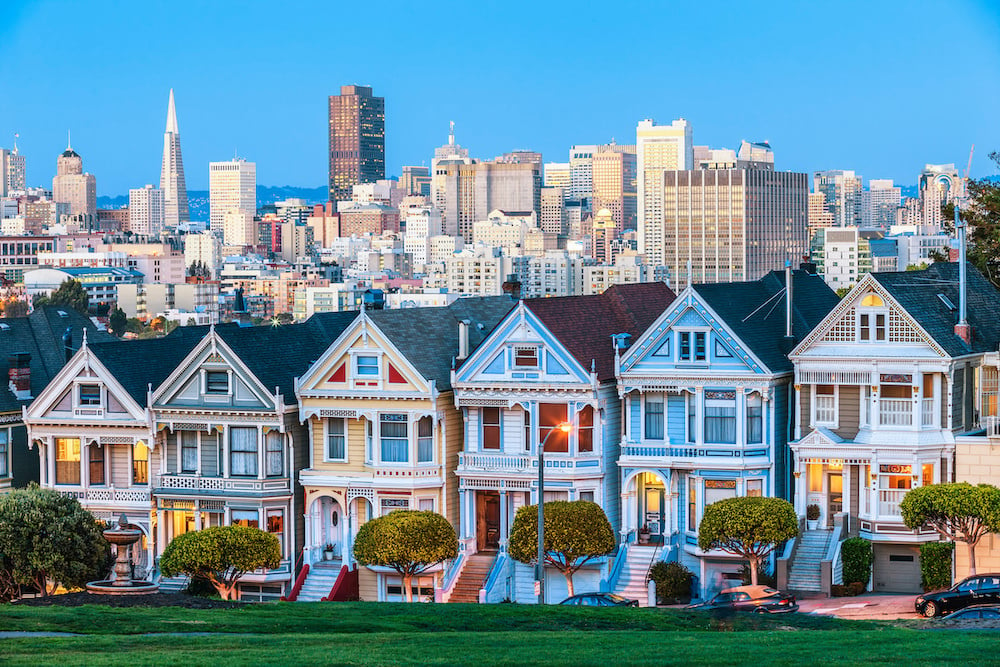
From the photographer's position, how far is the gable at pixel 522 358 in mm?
50375

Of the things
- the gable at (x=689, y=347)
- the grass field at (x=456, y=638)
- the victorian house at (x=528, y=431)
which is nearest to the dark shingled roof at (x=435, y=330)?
the victorian house at (x=528, y=431)

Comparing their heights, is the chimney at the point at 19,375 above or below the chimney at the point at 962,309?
below

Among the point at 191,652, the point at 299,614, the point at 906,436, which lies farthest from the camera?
the point at 906,436

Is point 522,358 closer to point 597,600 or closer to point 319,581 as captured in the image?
point 597,600

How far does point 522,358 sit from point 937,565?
11728 mm

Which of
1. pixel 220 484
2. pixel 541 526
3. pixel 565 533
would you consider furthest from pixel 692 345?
pixel 220 484

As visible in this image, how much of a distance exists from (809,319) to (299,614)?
18069mm

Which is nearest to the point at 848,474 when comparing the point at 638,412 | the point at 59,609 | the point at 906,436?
the point at 906,436

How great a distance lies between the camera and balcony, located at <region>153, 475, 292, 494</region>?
175ft

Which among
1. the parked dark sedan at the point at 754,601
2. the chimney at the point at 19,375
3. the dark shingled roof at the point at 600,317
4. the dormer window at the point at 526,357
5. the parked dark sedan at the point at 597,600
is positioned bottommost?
the parked dark sedan at the point at 597,600

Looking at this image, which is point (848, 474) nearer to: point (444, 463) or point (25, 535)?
point (444, 463)

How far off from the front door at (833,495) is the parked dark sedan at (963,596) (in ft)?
22.5

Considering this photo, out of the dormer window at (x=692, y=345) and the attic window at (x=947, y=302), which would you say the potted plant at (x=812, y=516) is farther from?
the attic window at (x=947, y=302)

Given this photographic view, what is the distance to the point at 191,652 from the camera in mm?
34156
